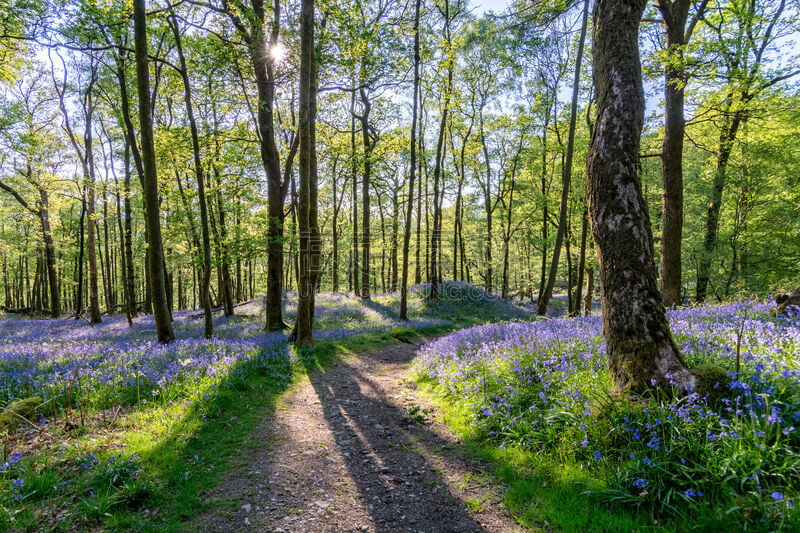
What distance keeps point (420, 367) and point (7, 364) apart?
9379mm

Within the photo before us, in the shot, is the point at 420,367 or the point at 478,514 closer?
the point at 478,514

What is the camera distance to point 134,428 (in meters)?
5.07

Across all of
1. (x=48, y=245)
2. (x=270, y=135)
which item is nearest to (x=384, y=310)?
(x=270, y=135)

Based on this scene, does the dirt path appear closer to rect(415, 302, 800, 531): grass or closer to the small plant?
the small plant

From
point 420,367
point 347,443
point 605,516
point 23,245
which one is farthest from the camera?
point 23,245

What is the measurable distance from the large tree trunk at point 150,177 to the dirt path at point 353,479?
5984 mm

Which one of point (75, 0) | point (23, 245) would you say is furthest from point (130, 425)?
point (23, 245)

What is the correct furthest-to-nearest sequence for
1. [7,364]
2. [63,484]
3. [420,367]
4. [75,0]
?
[75,0]
[420,367]
[7,364]
[63,484]

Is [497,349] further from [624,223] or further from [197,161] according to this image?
[197,161]

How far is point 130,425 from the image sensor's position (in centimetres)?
516

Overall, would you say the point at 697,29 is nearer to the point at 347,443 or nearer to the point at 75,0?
the point at 347,443

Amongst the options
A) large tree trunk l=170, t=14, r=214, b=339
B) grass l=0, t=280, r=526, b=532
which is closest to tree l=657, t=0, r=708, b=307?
grass l=0, t=280, r=526, b=532

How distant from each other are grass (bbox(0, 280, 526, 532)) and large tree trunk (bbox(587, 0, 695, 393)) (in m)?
5.02

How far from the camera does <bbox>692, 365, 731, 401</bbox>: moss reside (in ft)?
11.8
